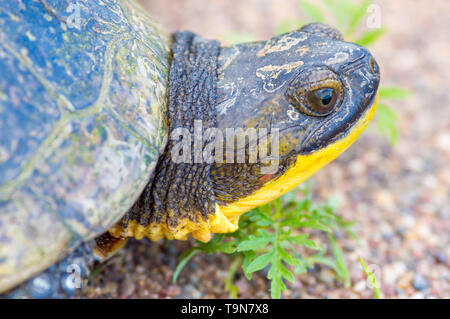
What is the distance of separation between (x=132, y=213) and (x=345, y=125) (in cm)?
133

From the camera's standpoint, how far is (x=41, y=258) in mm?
1956

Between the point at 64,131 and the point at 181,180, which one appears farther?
the point at 181,180

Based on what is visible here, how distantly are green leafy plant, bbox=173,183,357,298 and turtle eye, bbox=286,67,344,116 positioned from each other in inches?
31.3

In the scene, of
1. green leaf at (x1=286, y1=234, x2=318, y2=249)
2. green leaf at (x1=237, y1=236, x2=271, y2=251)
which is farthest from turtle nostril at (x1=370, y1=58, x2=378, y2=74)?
green leaf at (x1=237, y1=236, x2=271, y2=251)

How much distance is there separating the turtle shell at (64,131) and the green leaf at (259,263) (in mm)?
841

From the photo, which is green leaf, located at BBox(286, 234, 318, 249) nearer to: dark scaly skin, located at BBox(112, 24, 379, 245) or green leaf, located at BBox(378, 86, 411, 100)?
dark scaly skin, located at BBox(112, 24, 379, 245)

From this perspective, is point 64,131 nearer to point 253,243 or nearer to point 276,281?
point 253,243

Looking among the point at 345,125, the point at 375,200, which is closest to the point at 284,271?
the point at 345,125

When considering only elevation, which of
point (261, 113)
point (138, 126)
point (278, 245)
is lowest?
point (278, 245)

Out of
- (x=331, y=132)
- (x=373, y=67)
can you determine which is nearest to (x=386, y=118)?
(x=373, y=67)

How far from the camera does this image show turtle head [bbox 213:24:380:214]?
2.33 meters

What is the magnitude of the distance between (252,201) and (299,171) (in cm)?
34

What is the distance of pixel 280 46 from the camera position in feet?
8.32
